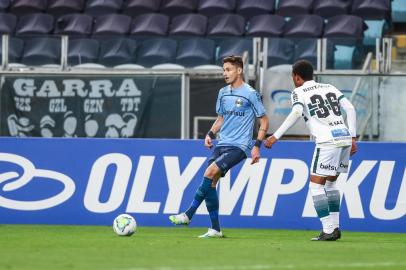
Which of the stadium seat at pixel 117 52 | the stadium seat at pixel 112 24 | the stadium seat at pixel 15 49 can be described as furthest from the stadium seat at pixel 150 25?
the stadium seat at pixel 15 49

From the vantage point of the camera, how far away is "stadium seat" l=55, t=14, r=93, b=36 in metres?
22.7

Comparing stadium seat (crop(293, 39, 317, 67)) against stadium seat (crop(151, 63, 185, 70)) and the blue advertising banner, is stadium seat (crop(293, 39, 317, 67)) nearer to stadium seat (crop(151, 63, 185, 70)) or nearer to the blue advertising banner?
stadium seat (crop(151, 63, 185, 70))

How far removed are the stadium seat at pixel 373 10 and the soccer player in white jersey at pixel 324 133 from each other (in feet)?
32.4

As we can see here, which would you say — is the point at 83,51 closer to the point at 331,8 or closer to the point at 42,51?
the point at 42,51

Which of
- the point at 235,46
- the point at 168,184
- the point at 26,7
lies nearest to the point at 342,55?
the point at 235,46

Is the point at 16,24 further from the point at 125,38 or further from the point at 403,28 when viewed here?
the point at 403,28

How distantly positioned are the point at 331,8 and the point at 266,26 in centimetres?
147

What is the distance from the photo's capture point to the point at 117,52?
19.5 m

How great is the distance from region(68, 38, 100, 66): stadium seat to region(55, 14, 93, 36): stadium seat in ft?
9.21

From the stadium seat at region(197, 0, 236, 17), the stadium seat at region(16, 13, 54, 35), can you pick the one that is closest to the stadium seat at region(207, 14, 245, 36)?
the stadium seat at region(197, 0, 236, 17)

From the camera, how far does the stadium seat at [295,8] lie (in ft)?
74.0

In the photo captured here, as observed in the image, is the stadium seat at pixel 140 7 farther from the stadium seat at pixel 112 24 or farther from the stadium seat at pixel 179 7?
the stadium seat at pixel 112 24

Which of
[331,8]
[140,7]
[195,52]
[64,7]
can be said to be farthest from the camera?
[64,7]

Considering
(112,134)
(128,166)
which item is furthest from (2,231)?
(112,134)
